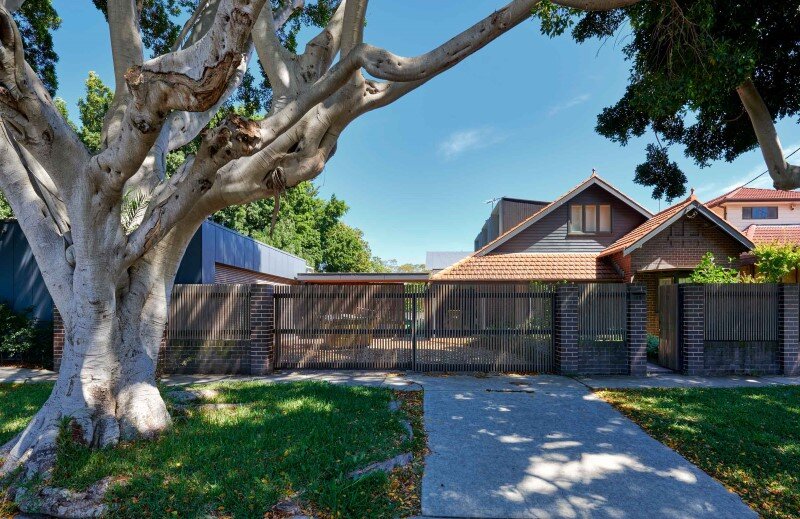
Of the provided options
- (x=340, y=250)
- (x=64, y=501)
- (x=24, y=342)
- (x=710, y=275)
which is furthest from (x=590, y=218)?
(x=340, y=250)

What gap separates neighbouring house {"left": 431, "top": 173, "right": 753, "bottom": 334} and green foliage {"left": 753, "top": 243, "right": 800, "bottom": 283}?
0.72 m

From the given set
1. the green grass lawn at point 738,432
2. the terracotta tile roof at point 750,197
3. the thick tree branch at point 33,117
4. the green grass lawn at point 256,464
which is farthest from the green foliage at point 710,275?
the terracotta tile roof at point 750,197

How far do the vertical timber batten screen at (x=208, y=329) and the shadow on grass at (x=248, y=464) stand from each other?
10.9ft

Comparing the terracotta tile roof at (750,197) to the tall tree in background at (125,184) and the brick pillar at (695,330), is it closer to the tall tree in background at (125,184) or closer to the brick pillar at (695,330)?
the brick pillar at (695,330)

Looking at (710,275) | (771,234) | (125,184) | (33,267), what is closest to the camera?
(125,184)

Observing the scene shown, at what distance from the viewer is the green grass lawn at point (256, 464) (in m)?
3.24

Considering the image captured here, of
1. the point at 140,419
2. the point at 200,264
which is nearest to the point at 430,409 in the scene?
the point at 140,419

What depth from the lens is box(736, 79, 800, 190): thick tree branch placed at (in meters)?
6.52

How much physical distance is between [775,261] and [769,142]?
764 cm

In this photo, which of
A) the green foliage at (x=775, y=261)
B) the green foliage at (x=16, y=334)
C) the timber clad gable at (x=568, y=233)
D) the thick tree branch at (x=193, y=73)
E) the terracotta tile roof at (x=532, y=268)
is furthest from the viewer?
the timber clad gable at (x=568, y=233)

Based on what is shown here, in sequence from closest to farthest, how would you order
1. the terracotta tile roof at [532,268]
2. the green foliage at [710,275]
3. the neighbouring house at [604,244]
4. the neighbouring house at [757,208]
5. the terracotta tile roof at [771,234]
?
the green foliage at [710,275] < the neighbouring house at [604,244] < the terracotta tile roof at [532,268] < the terracotta tile roof at [771,234] < the neighbouring house at [757,208]

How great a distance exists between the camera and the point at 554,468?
4055mm

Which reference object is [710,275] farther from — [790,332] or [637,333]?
[637,333]

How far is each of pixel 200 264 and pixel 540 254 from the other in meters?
11.5
